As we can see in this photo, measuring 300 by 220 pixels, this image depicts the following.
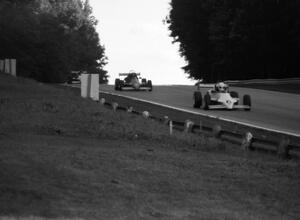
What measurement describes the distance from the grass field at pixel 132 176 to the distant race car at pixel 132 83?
74.0 ft

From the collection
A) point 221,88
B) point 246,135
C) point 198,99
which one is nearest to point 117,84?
point 198,99

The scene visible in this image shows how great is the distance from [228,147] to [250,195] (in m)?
6.24

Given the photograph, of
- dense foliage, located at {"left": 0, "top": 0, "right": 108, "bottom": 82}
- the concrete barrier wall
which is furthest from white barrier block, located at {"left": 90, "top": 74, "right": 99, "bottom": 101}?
dense foliage, located at {"left": 0, "top": 0, "right": 108, "bottom": 82}

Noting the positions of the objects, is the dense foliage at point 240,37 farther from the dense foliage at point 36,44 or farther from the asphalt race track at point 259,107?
the asphalt race track at point 259,107

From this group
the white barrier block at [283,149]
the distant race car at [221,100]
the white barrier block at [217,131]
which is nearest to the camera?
the white barrier block at [283,149]

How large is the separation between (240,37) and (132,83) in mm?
22012

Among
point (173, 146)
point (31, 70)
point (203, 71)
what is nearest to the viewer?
point (173, 146)

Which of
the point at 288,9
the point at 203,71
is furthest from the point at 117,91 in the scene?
the point at 203,71

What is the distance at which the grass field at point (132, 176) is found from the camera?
28.7 ft

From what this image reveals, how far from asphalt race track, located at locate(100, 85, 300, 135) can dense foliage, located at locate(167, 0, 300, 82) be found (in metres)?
18.3

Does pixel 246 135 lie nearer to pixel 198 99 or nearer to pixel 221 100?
pixel 221 100

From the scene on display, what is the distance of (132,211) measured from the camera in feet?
28.3

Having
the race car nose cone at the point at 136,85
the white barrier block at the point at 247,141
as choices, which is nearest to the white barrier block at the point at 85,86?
the race car nose cone at the point at 136,85

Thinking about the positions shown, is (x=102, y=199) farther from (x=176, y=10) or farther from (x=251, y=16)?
(x=176, y=10)
